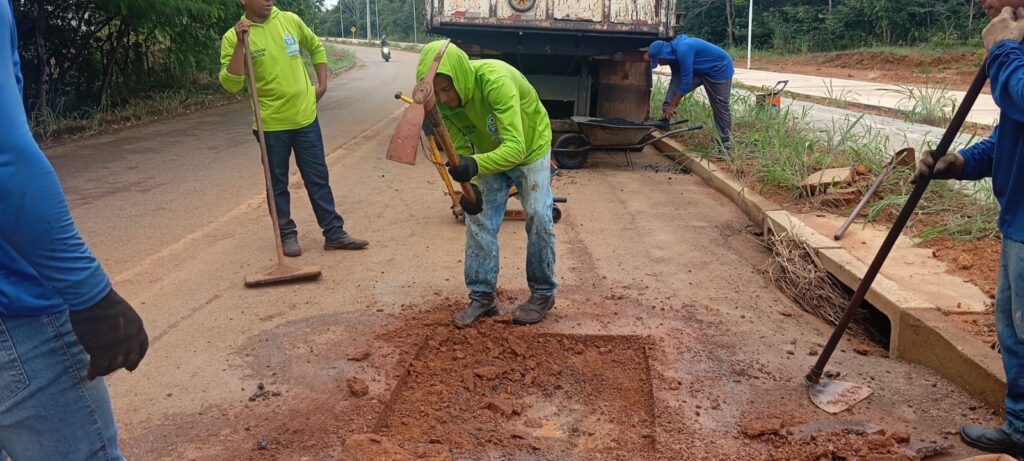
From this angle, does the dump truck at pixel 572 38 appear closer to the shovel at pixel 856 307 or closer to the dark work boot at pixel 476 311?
the dark work boot at pixel 476 311

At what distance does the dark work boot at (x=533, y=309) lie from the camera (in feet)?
14.0

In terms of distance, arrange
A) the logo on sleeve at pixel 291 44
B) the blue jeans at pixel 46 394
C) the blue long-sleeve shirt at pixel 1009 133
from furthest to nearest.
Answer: the logo on sleeve at pixel 291 44 → the blue long-sleeve shirt at pixel 1009 133 → the blue jeans at pixel 46 394

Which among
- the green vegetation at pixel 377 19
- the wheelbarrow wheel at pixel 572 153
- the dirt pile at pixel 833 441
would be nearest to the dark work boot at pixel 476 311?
the dirt pile at pixel 833 441

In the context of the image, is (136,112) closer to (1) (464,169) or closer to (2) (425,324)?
(2) (425,324)

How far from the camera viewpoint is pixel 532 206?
420 cm

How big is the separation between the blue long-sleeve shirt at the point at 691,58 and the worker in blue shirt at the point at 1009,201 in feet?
20.2

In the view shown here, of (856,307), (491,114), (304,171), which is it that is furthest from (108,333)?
(304,171)

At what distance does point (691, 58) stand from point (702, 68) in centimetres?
31

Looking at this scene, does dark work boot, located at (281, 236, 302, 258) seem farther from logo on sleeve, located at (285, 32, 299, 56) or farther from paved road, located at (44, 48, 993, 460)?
logo on sleeve, located at (285, 32, 299, 56)

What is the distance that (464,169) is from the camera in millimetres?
3578

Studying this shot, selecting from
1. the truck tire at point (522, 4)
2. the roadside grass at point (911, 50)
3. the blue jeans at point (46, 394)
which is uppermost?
the truck tire at point (522, 4)

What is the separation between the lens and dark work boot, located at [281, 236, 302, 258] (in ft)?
18.4

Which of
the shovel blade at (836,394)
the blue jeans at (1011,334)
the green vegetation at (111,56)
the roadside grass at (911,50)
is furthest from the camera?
the roadside grass at (911,50)

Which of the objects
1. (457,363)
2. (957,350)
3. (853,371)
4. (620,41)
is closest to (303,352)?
(457,363)
